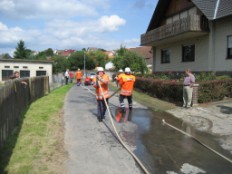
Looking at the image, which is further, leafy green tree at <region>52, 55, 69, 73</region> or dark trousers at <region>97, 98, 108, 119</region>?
leafy green tree at <region>52, 55, 69, 73</region>

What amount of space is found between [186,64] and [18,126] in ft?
57.7

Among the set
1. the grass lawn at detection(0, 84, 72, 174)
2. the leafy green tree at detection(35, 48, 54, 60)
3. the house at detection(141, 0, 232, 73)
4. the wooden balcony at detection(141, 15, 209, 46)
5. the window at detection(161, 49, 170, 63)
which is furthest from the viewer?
the leafy green tree at detection(35, 48, 54, 60)

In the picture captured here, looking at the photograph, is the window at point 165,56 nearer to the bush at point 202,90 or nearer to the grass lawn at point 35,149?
the bush at point 202,90

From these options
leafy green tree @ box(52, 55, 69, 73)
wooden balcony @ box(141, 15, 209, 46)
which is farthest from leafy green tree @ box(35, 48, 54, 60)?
wooden balcony @ box(141, 15, 209, 46)

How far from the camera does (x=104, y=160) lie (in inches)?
255

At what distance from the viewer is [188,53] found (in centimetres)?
2491

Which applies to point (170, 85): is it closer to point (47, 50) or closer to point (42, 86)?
point (42, 86)

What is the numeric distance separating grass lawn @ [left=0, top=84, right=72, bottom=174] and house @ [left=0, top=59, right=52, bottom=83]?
48149 millimetres

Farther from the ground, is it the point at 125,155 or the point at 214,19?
the point at 214,19

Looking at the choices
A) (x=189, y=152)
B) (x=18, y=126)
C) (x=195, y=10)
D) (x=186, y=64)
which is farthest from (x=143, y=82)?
(x=189, y=152)

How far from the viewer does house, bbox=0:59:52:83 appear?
56031 millimetres

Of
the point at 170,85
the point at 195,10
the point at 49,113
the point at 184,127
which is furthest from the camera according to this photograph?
the point at 195,10

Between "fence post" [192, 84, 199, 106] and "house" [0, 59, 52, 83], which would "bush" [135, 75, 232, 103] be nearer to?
"fence post" [192, 84, 199, 106]

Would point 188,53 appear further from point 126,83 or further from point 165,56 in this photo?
point 126,83
